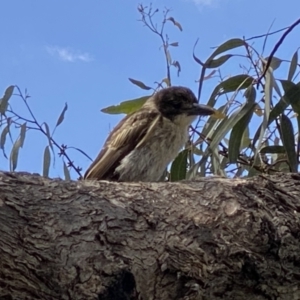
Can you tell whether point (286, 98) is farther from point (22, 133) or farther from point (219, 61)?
point (22, 133)

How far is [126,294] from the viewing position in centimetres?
213

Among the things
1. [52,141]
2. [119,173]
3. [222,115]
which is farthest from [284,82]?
[52,141]

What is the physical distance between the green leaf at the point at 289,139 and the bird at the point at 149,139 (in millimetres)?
581

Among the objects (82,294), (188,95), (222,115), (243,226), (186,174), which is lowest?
(82,294)

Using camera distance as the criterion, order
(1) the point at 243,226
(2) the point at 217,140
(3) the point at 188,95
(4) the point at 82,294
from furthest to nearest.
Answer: (3) the point at 188,95 < (2) the point at 217,140 < (1) the point at 243,226 < (4) the point at 82,294

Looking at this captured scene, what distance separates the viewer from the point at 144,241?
225cm

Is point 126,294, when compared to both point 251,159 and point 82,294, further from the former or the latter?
point 251,159

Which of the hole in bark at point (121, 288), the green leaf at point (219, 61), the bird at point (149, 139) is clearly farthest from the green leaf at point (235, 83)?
the hole in bark at point (121, 288)

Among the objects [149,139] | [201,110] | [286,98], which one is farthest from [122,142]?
[286,98]

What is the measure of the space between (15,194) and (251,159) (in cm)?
214

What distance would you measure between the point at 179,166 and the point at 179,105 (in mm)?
519

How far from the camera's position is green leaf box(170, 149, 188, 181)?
4039 millimetres

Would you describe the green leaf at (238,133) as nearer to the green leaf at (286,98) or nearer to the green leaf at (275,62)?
the green leaf at (286,98)

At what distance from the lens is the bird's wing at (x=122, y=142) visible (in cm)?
418
